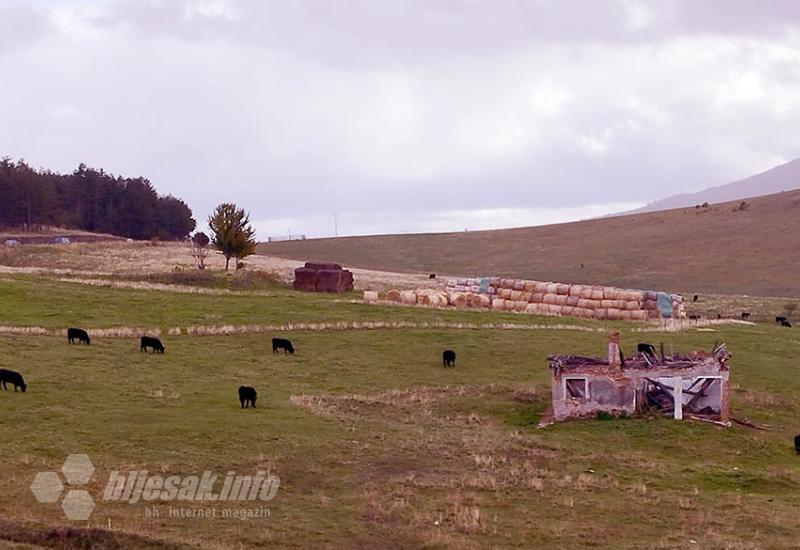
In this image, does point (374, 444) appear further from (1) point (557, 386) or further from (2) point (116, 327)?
(2) point (116, 327)

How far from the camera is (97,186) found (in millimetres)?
134750

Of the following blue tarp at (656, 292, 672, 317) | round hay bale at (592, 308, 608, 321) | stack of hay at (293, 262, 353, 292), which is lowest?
round hay bale at (592, 308, 608, 321)

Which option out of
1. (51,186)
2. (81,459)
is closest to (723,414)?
(81,459)

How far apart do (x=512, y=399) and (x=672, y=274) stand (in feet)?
233

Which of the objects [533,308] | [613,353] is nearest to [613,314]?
[533,308]

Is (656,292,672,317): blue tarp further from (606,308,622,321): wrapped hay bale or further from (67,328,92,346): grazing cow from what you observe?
(67,328,92,346): grazing cow

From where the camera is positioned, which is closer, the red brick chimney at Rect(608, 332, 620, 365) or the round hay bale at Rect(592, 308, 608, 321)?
the red brick chimney at Rect(608, 332, 620, 365)

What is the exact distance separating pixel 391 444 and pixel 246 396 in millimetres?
5782

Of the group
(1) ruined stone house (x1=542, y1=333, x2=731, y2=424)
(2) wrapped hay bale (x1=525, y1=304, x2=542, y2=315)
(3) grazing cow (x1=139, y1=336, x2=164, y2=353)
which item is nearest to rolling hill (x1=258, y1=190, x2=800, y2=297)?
(2) wrapped hay bale (x1=525, y1=304, x2=542, y2=315)

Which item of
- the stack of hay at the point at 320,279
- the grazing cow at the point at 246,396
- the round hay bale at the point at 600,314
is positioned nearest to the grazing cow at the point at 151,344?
the grazing cow at the point at 246,396

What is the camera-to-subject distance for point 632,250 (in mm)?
117062

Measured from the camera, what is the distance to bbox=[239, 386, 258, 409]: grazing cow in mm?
30500

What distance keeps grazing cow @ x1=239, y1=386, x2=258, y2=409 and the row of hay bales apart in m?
30.6

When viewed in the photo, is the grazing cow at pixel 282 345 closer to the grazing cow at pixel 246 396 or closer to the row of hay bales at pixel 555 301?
the grazing cow at pixel 246 396
